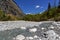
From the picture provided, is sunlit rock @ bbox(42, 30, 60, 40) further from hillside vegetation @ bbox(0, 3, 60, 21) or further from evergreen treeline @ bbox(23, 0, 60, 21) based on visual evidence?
evergreen treeline @ bbox(23, 0, 60, 21)

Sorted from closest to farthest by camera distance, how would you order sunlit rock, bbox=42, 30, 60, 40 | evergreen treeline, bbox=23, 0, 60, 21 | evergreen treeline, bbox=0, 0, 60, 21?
1. sunlit rock, bbox=42, 30, 60, 40
2. evergreen treeline, bbox=0, 0, 60, 21
3. evergreen treeline, bbox=23, 0, 60, 21

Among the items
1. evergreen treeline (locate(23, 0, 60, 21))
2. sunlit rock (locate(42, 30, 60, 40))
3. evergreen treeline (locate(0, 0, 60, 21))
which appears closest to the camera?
sunlit rock (locate(42, 30, 60, 40))

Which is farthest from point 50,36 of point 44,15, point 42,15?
point 44,15

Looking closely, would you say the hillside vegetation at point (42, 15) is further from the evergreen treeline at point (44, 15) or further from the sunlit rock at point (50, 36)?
the sunlit rock at point (50, 36)

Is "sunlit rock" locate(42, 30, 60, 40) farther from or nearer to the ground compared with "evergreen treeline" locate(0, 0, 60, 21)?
farther from the ground

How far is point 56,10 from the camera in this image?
6.46 meters

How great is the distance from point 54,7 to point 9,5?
1.66 meters

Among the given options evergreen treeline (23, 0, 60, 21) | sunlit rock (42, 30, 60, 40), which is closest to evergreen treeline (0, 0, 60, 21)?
evergreen treeline (23, 0, 60, 21)

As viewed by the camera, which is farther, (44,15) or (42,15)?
(44,15)

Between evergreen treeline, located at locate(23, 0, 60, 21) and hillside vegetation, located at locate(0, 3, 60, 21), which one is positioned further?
evergreen treeline, located at locate(23, 0, 60, 21)

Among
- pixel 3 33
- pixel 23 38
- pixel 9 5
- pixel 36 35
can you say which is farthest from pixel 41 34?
pixel 9 5

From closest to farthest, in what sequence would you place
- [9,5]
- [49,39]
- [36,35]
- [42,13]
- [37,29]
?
[49,39], [36,35], [37,29], [42,13], [9,5]

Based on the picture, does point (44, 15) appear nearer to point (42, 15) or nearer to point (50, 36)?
point (42, 15)

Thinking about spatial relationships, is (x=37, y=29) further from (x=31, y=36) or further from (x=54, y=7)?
(x=54, y=7)
